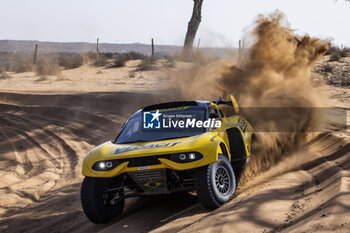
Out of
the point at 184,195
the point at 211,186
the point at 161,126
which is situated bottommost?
the point at 184,195

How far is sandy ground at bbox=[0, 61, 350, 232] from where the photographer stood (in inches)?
229

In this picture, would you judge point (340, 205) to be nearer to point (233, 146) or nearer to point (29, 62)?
point (233, 146)

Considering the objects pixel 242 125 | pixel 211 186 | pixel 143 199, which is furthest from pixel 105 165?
pixel 242 125

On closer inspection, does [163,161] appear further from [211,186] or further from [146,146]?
[211,186]

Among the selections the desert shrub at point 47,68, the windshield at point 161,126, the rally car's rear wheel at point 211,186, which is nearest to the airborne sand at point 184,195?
the rally car's rear wheel at point 211,186

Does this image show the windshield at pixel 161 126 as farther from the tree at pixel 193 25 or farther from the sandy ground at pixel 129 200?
the tree at pixel 193 25

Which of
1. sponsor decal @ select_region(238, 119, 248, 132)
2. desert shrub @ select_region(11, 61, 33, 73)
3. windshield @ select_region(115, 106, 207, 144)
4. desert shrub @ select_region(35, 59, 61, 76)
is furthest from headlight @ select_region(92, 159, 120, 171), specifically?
desert shrub @ select_region(11, 61, 33, 73)

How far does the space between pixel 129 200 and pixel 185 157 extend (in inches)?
101

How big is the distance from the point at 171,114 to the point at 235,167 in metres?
1.50

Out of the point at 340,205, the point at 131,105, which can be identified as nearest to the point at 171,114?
the point at 340,205

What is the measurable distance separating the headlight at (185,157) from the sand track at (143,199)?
2.56 feet

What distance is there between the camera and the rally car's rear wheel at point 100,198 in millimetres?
6946

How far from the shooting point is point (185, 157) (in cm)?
655

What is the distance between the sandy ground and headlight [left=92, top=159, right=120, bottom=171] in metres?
0.87
